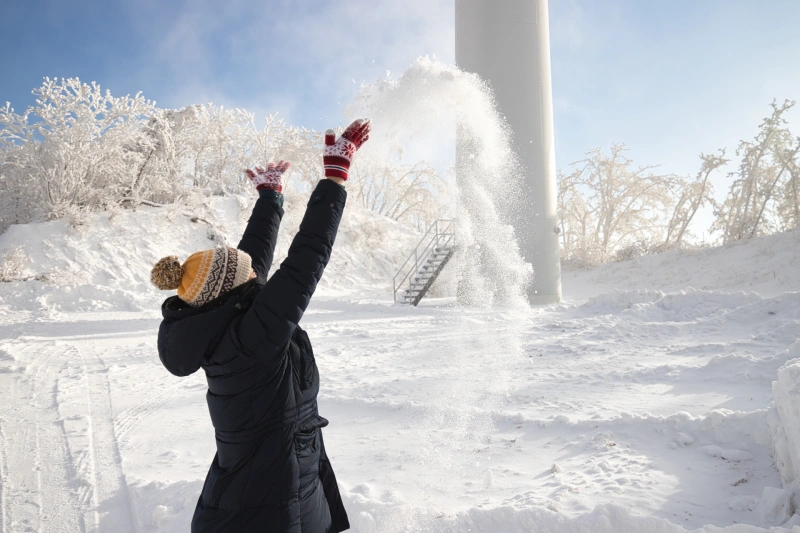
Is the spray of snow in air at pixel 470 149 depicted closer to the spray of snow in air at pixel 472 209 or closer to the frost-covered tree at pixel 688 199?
the spray of snow in air at pixel 472 209

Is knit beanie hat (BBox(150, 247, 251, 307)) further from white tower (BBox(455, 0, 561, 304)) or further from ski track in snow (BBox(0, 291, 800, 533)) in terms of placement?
white tower (BBox(455, 0, 561, 304))

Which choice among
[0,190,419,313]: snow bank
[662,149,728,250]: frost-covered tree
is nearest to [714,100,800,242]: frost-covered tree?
[662,149,728,250]: frost-covered tree

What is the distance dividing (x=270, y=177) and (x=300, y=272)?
1.00 meters

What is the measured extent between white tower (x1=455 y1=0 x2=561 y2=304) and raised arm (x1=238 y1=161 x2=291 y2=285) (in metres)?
11.4

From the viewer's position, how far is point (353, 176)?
1225 inches

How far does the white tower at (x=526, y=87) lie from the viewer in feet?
42.6

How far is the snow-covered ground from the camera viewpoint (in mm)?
2826

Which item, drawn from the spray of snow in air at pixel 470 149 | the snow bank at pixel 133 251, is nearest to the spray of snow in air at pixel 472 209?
the spray of snow in air at pixel 470 149

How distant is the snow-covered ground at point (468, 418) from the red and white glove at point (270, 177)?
1.92 meters

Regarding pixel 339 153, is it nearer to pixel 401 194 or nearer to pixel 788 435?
pixel 788 435

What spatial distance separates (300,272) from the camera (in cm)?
155

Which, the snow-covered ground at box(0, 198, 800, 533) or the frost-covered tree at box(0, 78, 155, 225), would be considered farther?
the frost-covered tree at box(0, 78, 155, 225)

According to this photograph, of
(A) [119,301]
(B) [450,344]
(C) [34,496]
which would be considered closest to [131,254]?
(A) [119,301]

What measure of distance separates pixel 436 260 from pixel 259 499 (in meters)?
12.9
